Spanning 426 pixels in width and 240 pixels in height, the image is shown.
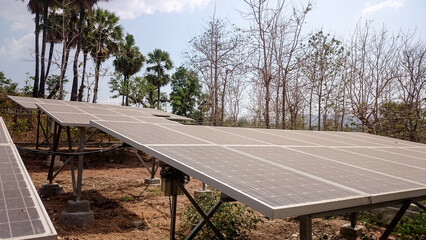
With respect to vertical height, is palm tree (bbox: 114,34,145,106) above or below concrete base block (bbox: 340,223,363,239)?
above

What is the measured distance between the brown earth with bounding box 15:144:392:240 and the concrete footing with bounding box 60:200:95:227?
112 mm

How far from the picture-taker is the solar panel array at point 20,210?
0.94 m

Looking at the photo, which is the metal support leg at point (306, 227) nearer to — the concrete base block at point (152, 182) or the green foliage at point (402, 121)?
the concrete base block at point (152, 182)

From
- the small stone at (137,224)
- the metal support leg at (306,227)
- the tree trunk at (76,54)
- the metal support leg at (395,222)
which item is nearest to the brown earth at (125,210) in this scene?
the small stone at (137,224)

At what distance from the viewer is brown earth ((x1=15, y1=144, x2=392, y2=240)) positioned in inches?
203

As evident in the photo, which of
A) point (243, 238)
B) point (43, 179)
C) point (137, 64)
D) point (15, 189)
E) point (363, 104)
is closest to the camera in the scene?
point (15, 189)

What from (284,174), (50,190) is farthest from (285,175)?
(50,190)

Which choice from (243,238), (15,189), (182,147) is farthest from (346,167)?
(243,238)

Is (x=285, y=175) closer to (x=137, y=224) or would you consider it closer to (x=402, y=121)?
(x=137, y=224)

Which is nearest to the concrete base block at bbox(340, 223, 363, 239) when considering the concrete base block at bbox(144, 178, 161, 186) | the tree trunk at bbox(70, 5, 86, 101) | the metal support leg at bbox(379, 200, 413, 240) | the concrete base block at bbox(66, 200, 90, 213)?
the metal support leg at bbox(379, 200, 413, 240)

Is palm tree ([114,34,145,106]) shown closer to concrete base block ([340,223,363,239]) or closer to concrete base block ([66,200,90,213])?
concrete base block ([66,200,90,213])

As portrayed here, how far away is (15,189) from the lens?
128cm

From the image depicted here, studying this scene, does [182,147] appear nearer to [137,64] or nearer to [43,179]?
[43,179]

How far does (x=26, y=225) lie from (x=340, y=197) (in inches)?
56.9
